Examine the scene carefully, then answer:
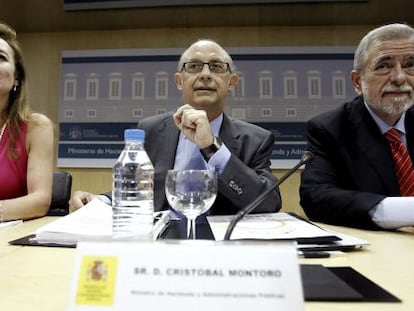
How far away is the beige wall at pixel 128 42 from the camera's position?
8.79 ft

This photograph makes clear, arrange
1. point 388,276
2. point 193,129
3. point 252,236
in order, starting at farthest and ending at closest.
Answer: point 193,129 → point 252,236 → point 388,276

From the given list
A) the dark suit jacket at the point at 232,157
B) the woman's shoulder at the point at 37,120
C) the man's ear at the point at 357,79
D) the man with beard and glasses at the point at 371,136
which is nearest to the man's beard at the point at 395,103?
the man with beard and glasses at the point at 371,136

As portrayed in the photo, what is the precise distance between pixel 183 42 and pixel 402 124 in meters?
1.75

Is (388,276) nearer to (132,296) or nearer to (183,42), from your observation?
(132,296)

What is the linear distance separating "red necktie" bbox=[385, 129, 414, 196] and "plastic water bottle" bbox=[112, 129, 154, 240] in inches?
32.4

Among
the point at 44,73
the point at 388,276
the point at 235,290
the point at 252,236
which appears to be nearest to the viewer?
the point at 235,290

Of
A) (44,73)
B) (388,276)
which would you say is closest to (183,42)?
(44,73)

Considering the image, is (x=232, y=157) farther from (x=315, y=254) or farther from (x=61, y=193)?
(x=61, y=193)

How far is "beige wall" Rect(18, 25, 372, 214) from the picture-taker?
268 centimetres

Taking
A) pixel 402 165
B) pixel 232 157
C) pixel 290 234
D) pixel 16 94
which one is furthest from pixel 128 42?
pixel 290 234

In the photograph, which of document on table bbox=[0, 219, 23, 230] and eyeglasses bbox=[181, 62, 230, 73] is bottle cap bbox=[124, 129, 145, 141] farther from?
eyeglasses bbox=[181, 62, 230, 73]

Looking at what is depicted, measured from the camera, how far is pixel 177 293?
13.8 inches

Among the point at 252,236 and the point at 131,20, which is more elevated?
the point at 131,20

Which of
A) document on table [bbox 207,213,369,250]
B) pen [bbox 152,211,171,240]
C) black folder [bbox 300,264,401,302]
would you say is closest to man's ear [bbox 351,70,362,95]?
document on table [bbox 207,213,369,250]
